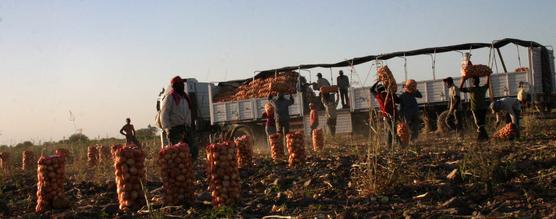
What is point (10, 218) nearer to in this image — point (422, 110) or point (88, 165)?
point (88, 165)

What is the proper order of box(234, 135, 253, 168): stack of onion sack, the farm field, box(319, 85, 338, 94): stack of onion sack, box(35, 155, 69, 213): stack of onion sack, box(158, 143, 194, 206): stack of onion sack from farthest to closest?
box(319, 85, 338, 94): stack of onion sack
box(234, 135, 253, 168): stack of onion sack
box(35, 155, 69, 213): stack of onion sack
box(158, 143, 194, 206): stack of onion sack
the farm field

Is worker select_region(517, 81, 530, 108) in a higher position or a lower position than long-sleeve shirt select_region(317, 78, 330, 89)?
lower

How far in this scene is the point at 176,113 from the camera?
8.78 meters

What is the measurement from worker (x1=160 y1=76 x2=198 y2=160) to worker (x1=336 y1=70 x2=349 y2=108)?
8.91 m

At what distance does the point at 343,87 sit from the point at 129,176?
11836 millimetres

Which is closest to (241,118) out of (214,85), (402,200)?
(214,85)

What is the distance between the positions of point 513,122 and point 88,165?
9804mm

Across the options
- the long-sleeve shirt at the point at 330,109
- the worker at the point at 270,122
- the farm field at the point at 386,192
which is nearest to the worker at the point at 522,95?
the long-sleeve shirt at the point at 330,109

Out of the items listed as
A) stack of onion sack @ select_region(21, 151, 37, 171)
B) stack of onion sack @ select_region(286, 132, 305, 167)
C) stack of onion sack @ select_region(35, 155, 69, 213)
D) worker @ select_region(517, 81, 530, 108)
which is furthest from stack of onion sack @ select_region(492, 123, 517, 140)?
stack of onion sack @ select_region(21, 151, 37, 171)

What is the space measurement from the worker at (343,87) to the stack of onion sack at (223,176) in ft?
38.5

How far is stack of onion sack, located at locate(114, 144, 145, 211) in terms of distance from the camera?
20.2 ft

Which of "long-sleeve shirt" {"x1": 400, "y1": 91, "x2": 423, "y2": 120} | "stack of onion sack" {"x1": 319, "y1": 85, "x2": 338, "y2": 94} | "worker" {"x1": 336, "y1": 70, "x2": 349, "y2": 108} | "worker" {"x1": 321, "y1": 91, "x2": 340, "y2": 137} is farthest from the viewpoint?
"worker" {"x1": 336, "y1": 70, "x2": 349, "y2": 108}

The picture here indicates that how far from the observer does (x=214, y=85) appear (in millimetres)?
20000

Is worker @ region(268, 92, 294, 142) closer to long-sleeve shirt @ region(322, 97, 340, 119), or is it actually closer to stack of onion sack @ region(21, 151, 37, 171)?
long-sleeve shirt @ region(322, 97, 340, 119)
